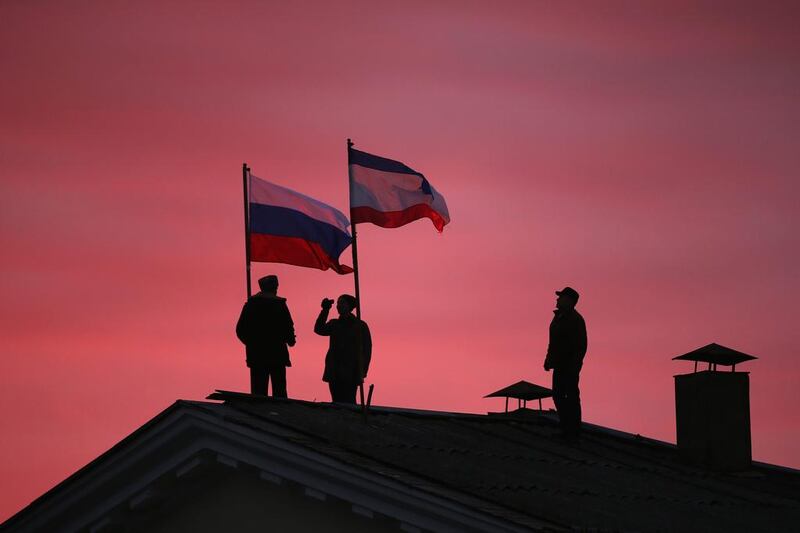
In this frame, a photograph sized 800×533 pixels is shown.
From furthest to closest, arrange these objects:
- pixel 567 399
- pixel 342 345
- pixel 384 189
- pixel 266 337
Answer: pixel 342 345
pixel 567 399
pixel 266 337
pixel 384 189

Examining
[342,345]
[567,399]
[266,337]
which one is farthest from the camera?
[342,345]

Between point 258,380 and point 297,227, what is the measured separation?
2.78 meters

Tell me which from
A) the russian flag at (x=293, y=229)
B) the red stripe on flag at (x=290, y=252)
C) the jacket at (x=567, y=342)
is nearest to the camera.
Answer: the jacket at (x=567, y=342)

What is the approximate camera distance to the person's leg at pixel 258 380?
2109 centimetres

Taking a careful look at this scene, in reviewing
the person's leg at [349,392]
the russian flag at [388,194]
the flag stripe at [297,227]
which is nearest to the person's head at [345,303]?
the flag stripe at [297,227]

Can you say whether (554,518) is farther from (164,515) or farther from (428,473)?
(164,515)

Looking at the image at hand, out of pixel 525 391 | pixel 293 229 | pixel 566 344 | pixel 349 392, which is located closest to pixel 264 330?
pixel 293 229

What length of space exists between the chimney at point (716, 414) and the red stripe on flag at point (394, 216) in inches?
267

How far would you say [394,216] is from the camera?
1978 centimetres

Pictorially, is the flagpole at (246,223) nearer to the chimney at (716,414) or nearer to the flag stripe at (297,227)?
the flag stripe at (297,227)

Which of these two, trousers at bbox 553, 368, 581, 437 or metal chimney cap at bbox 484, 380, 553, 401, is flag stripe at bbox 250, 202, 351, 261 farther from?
metal chimney cap at bbox 484, 380, 553, 401

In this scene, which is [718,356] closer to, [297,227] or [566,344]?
[566,344]

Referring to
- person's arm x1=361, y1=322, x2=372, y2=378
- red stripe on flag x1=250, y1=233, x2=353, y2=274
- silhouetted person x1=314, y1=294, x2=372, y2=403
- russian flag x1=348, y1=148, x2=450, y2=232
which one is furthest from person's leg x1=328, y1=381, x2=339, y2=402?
russian flag x1=348, y1=148, x2=450, y2=232

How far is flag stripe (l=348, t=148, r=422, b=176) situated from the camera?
773 inches
